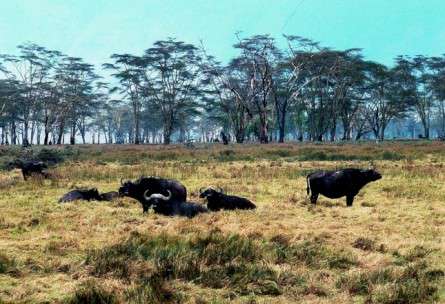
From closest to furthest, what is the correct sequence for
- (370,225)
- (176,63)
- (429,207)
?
1. (370,225)
2. (429,207)
3. (176,63)

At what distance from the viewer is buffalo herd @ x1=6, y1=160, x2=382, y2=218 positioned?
13562mm

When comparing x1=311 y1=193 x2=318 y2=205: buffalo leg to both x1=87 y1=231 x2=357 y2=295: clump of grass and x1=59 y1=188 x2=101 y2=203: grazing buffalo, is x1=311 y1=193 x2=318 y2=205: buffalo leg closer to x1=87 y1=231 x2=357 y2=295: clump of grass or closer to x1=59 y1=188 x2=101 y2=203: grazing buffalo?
x1=87 y1=231 x2=357 y2=295: clump of grass

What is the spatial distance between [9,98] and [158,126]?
152ft

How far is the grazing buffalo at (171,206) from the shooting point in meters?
13.2

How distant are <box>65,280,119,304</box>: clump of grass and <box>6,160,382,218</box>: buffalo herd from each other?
19.6 feet

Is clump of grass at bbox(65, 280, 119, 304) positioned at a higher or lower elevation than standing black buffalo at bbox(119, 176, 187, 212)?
lower

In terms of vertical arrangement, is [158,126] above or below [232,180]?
above

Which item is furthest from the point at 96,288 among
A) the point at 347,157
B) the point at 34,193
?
the point at 347,157

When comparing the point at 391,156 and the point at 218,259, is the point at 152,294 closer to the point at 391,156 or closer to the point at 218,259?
the point at 218,259

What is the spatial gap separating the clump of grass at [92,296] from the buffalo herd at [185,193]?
5.97 meters

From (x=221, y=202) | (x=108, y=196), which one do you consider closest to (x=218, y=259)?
(x=221, y=202)

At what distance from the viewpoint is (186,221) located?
12250mm

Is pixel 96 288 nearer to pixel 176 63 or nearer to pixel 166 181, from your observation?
pixel 166 181

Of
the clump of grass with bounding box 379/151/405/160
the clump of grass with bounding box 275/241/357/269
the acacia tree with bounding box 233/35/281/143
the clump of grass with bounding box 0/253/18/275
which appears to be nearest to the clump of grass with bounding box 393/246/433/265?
the clump of grass with bounding box 275/241/357/269
